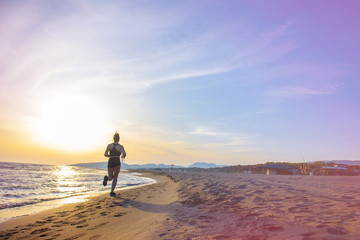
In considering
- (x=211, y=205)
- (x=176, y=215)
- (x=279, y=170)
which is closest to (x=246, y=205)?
(x=211, y=205)

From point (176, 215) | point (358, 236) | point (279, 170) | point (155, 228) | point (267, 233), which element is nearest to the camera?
point (358, 236)

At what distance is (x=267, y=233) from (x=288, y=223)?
2.12ft

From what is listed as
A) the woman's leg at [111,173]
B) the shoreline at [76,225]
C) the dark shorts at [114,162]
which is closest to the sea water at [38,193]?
the shoreline at [76,225]

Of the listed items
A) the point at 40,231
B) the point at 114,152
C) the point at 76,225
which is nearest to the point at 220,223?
the point at 76,225

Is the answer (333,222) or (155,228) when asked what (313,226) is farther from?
(155,228)

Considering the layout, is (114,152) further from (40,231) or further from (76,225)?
(40,231)

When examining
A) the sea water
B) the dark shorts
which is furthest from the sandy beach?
the dark shorts

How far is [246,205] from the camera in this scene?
524 cm

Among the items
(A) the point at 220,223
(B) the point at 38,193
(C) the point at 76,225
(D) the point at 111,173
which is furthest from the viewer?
(B) the point at 38,193

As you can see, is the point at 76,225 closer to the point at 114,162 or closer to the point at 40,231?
the point at 40,231

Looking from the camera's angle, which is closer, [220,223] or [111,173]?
[220,223]

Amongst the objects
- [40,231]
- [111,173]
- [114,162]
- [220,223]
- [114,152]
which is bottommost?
[40,231]

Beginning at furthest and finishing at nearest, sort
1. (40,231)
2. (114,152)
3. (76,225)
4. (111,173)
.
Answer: (111,173) < (114,152) < (76,225) < (40,231)

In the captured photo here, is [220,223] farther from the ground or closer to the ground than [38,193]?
farther from the ground
